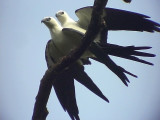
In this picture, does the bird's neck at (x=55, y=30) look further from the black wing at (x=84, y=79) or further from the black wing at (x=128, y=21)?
the black wing at (x=128, y=21)

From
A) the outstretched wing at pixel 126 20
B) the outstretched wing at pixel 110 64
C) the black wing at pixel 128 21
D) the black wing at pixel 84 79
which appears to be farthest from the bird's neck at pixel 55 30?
the outstretched wing at pixel 110 64

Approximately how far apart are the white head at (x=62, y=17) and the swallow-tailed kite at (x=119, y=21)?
0.80 feet

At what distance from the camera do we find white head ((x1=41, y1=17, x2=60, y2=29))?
16.4 ft

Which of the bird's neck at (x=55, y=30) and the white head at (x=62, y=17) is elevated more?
the white head at (x=62, y=17)

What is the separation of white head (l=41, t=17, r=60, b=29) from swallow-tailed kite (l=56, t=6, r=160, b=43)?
0.56 feet

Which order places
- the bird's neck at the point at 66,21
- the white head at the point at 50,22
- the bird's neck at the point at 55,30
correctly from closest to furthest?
the bird's neck at the point at 55,30 → the white head at the point at 50,22 → the bird's neck at the point at 66,21

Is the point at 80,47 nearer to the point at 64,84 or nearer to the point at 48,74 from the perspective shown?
the point at 48,74

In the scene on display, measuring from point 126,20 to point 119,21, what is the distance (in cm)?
10

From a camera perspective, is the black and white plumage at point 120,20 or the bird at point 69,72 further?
the bird at point 69,72

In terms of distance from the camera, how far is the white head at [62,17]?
521 centimetres

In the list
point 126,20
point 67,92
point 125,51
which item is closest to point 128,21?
point 126,20

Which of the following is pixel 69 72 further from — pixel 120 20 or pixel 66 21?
pixel 120 20

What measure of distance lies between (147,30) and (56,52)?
164 cm

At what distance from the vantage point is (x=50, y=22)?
5098mm
